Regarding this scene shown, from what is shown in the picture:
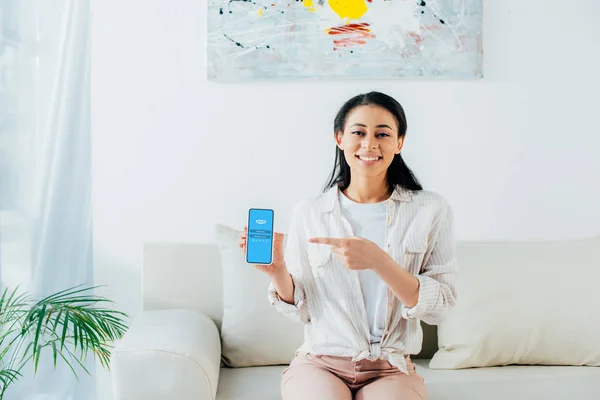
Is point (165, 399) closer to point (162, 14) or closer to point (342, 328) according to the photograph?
point (342, 328)

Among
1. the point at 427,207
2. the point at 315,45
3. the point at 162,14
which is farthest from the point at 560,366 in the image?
the point at 162,14

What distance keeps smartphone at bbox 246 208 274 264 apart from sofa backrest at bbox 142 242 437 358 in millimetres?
681

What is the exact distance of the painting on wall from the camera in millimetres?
2400

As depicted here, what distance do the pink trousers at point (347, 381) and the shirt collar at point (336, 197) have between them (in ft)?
1.14

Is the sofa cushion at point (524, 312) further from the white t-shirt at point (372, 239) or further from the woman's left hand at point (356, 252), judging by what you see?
the woman's left hand at point (356, 252)

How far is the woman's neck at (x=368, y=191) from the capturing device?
1.61 m

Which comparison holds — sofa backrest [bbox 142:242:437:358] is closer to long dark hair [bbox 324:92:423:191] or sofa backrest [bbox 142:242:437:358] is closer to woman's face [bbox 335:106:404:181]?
long dark hair [bbox 324:92:423:191]

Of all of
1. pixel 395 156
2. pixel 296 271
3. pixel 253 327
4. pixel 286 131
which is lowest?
pixel 253 327

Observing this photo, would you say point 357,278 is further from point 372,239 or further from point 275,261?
point 275,261

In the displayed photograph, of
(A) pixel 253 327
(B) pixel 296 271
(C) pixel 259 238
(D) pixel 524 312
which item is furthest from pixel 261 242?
(D) pixel 524 312

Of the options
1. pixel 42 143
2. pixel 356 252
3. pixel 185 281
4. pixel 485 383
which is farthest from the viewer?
pixel 42 143

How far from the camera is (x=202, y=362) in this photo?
1.64 metres

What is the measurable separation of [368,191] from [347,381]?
438 millimetres

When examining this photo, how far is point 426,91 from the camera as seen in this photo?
2.45 meters
